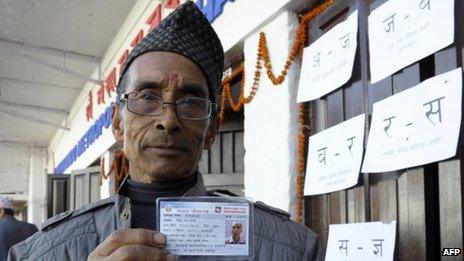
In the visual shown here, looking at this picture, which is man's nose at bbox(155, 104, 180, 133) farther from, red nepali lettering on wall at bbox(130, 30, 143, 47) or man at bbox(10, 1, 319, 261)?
red nepali lettering on wall at bbox(130, 30, 143, 47)

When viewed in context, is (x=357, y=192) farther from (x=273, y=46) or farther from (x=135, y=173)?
(x=135, y=173)

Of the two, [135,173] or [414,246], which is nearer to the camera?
[135,173]

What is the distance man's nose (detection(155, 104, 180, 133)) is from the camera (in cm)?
97

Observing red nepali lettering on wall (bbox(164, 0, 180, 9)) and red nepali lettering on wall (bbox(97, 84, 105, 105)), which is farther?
red nepali lettering on wall (bbox(97, 84, 105, 105))

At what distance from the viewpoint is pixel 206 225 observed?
82cm

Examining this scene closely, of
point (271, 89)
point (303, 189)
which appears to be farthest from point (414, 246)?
point (271, 89)

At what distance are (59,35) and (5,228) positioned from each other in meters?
2.22

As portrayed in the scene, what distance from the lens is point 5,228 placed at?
16.1 ft

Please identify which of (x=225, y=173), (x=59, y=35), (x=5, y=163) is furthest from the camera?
(x=5, y=163)

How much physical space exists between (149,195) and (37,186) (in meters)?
12.8

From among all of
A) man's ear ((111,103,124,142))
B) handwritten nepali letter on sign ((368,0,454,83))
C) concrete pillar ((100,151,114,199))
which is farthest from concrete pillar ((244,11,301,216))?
concrete pillar ((100,151,114,199))

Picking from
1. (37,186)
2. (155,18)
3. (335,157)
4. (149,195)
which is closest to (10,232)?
(155,18)

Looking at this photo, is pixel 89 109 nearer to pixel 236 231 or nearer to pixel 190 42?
pixel 190 42

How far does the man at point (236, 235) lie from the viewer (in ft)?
2.73
